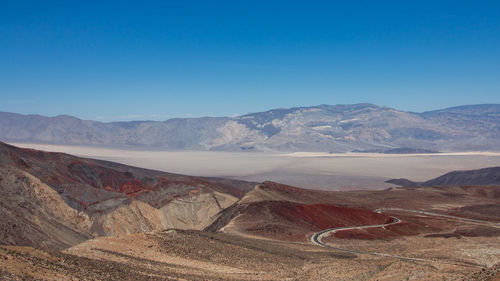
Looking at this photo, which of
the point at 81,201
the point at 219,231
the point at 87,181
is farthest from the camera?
the point at 87,181

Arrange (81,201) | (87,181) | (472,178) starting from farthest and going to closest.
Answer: (472,178), (87,181), (81,201)

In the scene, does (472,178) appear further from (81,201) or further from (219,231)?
(81,201)

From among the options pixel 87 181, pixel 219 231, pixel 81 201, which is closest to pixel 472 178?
pixel 87 181

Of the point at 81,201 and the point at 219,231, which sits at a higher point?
the point at 81,201

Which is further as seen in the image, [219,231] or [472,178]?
[472,178]

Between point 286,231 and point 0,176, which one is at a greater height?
point 0,176

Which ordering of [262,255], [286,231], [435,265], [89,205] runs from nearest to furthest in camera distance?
[435,265] → [262,255] → [286,231] → [89,205]

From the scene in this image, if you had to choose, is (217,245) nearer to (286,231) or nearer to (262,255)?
(262,255)

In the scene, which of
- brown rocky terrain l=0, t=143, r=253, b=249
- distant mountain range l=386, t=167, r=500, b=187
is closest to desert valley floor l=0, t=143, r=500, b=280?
brown rocky terrain l=0, t=143, r=253, b=249

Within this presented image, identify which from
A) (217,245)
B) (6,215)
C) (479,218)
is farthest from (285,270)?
(479,218)

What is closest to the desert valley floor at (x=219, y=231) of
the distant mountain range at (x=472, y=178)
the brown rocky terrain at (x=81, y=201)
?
the brown rocky terrain at (x=81, y=201)

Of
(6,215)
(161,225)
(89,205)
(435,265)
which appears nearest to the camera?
(435,265)
